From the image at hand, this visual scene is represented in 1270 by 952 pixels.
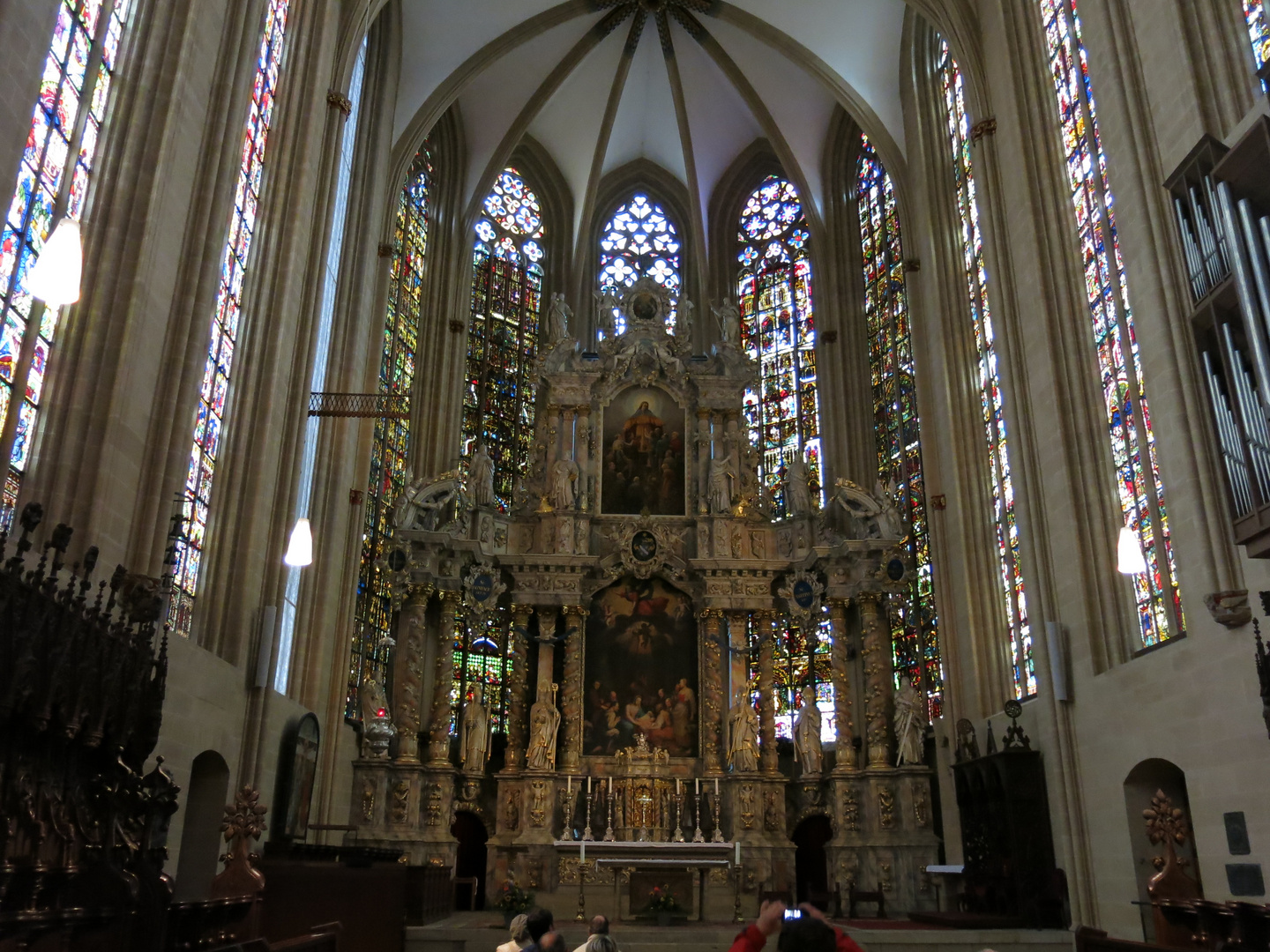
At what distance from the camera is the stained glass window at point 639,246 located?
2873 centimetres

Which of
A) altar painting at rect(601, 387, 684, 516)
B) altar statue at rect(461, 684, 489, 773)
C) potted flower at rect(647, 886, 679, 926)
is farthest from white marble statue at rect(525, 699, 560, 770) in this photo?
altar painting at rect(601, 387, 684, 516)

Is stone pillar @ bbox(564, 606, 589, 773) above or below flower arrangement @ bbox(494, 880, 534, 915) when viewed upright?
above

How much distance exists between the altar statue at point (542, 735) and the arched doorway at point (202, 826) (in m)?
6.61

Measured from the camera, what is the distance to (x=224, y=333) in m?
14.3

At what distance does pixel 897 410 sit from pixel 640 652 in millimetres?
7616

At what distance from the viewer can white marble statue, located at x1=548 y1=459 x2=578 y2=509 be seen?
2122 centimetres

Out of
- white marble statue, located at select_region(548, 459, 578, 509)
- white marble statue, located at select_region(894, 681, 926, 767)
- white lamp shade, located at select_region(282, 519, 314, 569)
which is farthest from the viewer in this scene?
white marble statue, located at select_region(548, 459, 578, 509)

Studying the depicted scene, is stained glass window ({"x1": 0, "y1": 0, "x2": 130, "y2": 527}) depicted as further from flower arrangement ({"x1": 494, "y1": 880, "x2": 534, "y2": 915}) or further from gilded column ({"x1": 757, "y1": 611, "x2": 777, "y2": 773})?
gilded column ({"x1": 757, "y1": 611, "x2": 777, "y2": 773})

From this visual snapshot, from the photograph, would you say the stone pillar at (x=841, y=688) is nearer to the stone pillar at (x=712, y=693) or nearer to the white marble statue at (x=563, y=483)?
the stone pillar at (x=712, y=693)

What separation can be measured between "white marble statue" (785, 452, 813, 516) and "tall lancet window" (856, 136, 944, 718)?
5.22 feet

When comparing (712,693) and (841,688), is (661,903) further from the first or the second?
(841,688)

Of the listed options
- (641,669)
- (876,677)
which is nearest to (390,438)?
(641,669)

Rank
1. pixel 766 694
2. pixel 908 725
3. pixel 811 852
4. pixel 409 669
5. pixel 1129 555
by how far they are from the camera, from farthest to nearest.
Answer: pixel 811 852, pixel 766 694, pixel 409 669, pixel 908 725, pixel 1129 555

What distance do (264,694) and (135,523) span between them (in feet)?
13.0
